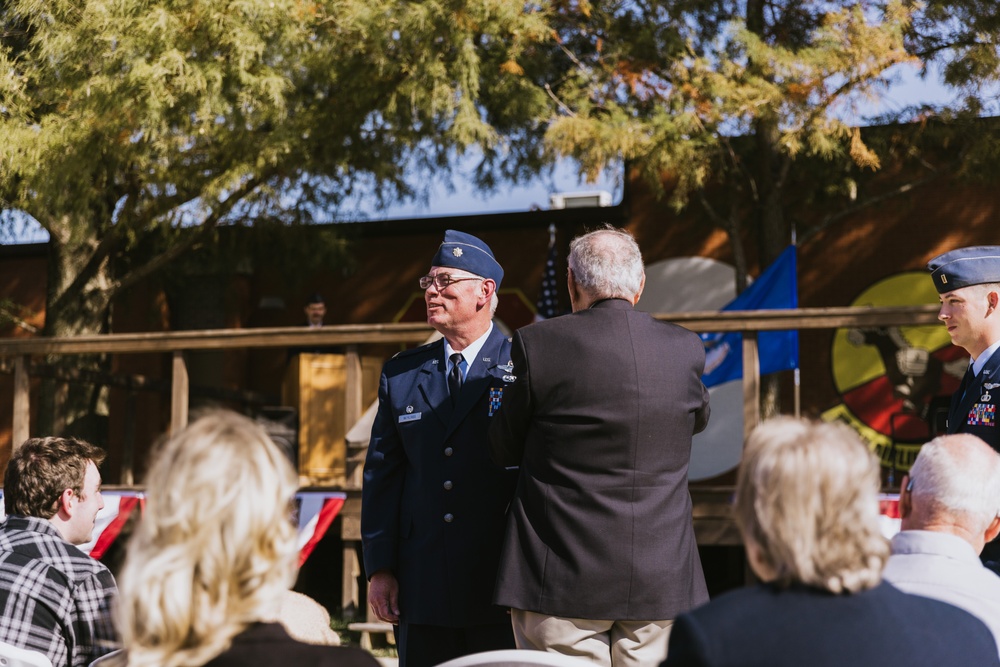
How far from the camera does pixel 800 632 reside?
153cm

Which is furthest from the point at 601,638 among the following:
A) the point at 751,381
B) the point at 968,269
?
the point at 751,381

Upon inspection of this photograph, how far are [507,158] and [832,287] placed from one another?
3534 millimetres

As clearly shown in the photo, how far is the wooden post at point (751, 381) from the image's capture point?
6.79m

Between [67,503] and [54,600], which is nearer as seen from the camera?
[54,600]

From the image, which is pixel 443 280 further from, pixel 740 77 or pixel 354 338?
pixel 740 77

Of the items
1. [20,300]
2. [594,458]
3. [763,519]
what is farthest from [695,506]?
[20,300]

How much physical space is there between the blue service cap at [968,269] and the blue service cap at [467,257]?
4.11 feet

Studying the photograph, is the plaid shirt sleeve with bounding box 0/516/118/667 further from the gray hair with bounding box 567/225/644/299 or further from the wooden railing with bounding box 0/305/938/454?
the wooden railing with bounding box 0/305/938/454

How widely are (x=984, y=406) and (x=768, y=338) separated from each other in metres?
5.33

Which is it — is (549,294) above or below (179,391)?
above

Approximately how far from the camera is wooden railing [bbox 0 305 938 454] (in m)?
6.65

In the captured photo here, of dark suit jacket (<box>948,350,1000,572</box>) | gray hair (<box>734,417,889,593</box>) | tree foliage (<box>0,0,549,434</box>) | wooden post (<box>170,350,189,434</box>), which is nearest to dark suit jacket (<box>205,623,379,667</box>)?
gray hair (<box>734,417,889,593</box>)

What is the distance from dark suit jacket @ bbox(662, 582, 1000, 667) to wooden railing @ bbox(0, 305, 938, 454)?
506 centimetres

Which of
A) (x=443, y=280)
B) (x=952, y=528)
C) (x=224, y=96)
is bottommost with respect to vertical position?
(x=952, y=528)
